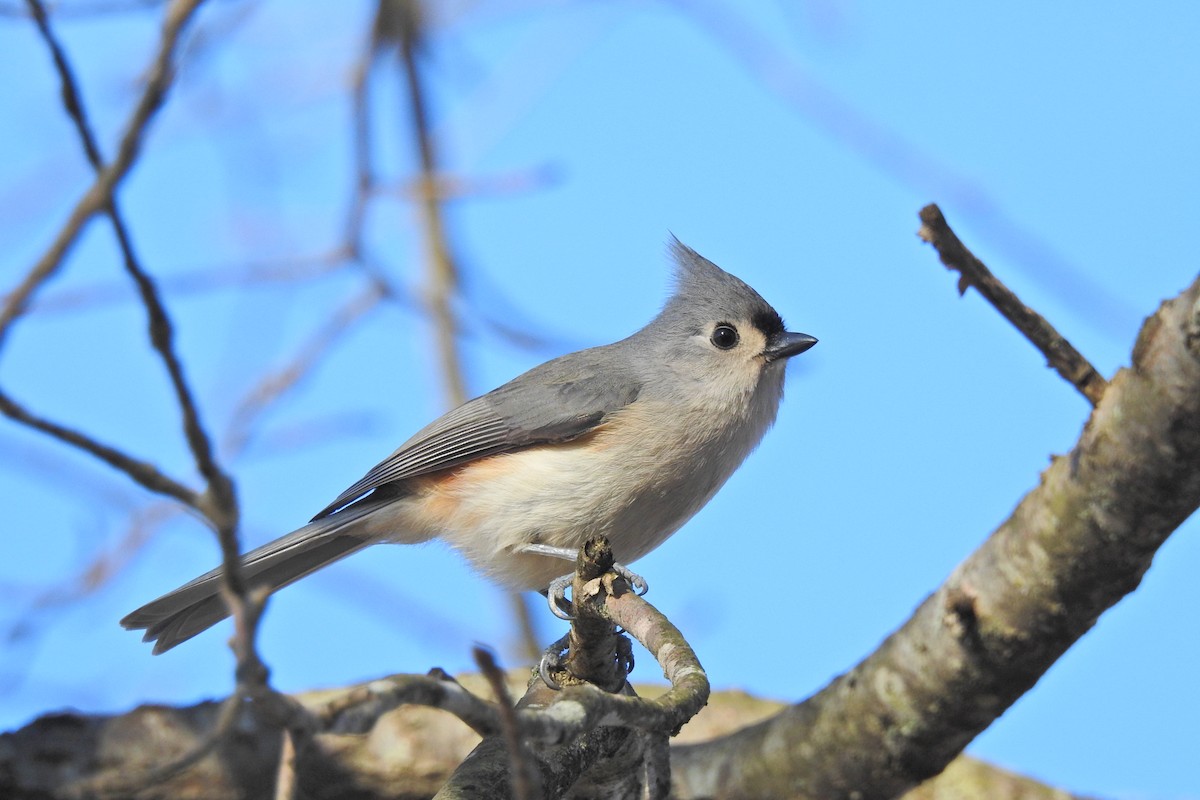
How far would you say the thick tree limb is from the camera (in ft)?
6.64

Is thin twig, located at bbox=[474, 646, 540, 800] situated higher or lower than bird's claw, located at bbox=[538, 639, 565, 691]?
lower

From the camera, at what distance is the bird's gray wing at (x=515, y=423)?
371 centimetres

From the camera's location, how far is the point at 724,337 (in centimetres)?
392

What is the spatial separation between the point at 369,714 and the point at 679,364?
2.58 metres

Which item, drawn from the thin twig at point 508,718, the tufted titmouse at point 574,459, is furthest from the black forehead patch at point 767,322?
the thin twig at point 508,718

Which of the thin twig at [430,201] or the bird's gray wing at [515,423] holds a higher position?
the thin twig at [430,201]

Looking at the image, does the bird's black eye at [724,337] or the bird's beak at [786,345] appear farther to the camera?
the bird's black eye at [724,337]

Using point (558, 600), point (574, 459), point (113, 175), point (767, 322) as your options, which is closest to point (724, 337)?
point (767, 322)

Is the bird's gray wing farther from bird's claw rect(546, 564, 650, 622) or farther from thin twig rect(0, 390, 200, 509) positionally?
thin twig rect(0, 390, 200, 509)

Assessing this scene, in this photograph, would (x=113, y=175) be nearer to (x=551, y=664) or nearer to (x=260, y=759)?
(x=551, y=664)

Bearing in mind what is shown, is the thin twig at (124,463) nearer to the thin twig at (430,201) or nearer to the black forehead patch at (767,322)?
the black forehead patch at (767,322)

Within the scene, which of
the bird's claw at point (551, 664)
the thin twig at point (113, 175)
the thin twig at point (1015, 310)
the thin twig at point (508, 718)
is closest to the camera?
the thin twig at point (508, 718)

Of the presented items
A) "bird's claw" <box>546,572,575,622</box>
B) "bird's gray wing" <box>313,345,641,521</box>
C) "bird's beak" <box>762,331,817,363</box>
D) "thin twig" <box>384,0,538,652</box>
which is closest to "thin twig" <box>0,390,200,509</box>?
"bird's claw" <box>546,572,575,622</box>

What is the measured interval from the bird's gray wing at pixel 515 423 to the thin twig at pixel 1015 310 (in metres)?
1.61
